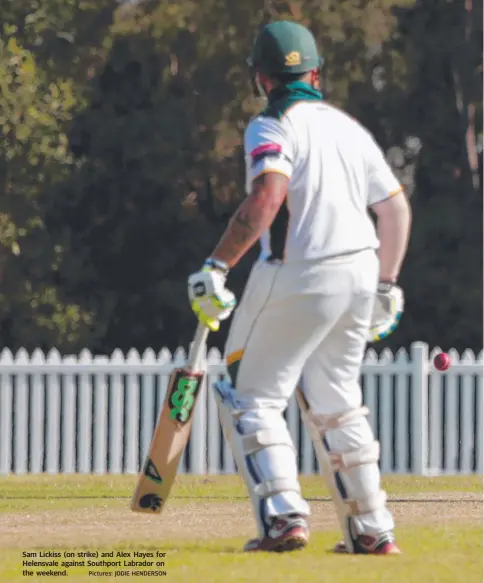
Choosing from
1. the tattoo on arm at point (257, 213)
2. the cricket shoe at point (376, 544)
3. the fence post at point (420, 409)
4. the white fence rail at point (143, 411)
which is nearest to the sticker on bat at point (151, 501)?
the cricket shoe at point (376, 544)

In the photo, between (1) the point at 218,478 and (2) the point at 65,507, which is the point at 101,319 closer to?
(1) the point at 218,478

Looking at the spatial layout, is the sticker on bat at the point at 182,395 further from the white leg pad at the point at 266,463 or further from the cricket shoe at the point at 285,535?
the cricket shoe at the point at 285,535

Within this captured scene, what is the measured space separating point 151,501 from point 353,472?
31.5 inches

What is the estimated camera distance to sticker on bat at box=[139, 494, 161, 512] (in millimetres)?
6766

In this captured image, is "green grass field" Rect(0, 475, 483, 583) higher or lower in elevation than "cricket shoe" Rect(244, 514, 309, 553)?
lower

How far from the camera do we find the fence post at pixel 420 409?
14.5 metres

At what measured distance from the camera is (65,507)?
9367mm

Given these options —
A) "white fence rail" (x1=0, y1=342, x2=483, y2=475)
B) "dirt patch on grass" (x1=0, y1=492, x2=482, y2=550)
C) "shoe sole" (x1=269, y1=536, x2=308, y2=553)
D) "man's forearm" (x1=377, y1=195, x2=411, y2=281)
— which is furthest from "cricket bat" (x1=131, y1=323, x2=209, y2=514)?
"white fence rail" (x1=0, y1=342, x2=483, y2=475)

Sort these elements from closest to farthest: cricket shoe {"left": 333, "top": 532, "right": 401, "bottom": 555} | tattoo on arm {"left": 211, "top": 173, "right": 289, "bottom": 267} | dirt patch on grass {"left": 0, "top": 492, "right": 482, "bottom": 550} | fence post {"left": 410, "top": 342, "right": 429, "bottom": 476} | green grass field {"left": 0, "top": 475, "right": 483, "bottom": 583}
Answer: green grass field {"left": 0, "top": 475, "right": 483, "bottom": 583}
tattoo on arm {"left": 211, "top": 173, "right": 289, "bottom": 267}
cricket shoe {"left": 333, "top": 532, "right": 401, "bottom": 555}
dirt patch on grass {"left": 0, "top": 492, "right": 482, "bottom": 550}
fence post {"left": 410, "top": 342, "right": 429, "bottom": 476}

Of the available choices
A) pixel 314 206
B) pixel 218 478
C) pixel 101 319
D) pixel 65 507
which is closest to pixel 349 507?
pixel 314 206

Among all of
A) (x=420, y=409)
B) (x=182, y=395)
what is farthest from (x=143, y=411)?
(x=182, y=395)

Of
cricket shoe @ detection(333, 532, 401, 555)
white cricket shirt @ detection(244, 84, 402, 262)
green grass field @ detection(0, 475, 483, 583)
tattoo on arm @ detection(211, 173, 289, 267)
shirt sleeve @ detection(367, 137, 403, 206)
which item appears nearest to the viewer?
green grass field @ detection(0, 475, 483, 583)

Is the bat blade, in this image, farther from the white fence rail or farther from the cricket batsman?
the white fence rail

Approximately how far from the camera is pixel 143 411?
572 inches
